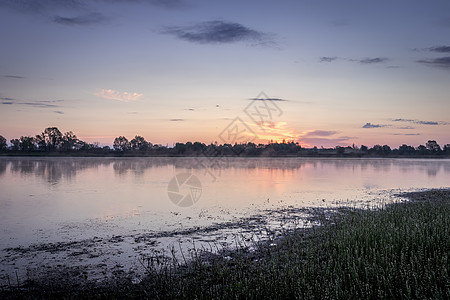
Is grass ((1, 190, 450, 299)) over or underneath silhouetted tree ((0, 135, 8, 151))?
underneath

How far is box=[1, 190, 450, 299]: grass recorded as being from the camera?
22.5 ft

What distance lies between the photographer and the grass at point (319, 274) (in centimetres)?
687

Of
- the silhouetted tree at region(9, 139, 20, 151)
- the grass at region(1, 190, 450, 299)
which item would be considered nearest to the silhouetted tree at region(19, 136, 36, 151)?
the silhouetted tree at region(9, 139, 20, 151)

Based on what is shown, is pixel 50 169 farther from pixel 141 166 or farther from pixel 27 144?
pixel 27 144

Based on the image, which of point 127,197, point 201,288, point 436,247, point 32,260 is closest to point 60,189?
point 127,197

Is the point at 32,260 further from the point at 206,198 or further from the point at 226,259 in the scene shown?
the point at 206,198

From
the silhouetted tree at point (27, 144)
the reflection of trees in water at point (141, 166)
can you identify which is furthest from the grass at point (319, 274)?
the silhouetted tree at point (27, 144)

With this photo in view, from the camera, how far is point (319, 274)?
8047 millimetres

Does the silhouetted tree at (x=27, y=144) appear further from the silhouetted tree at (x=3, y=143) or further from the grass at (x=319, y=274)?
the grass at (x=319, y=274)

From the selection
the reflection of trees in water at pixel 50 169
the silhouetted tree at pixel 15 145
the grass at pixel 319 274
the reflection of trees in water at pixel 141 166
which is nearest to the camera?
the grass at pixel 319 274

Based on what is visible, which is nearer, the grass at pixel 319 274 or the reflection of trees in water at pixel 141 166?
the grass at pixel 319 274

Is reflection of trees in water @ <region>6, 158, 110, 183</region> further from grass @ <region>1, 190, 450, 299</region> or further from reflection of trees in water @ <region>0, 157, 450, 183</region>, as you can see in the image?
grass @ <region>1, 190, 450, 299</region>

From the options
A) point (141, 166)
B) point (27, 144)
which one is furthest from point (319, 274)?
point (27, 144)

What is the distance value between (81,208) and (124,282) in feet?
39.1
